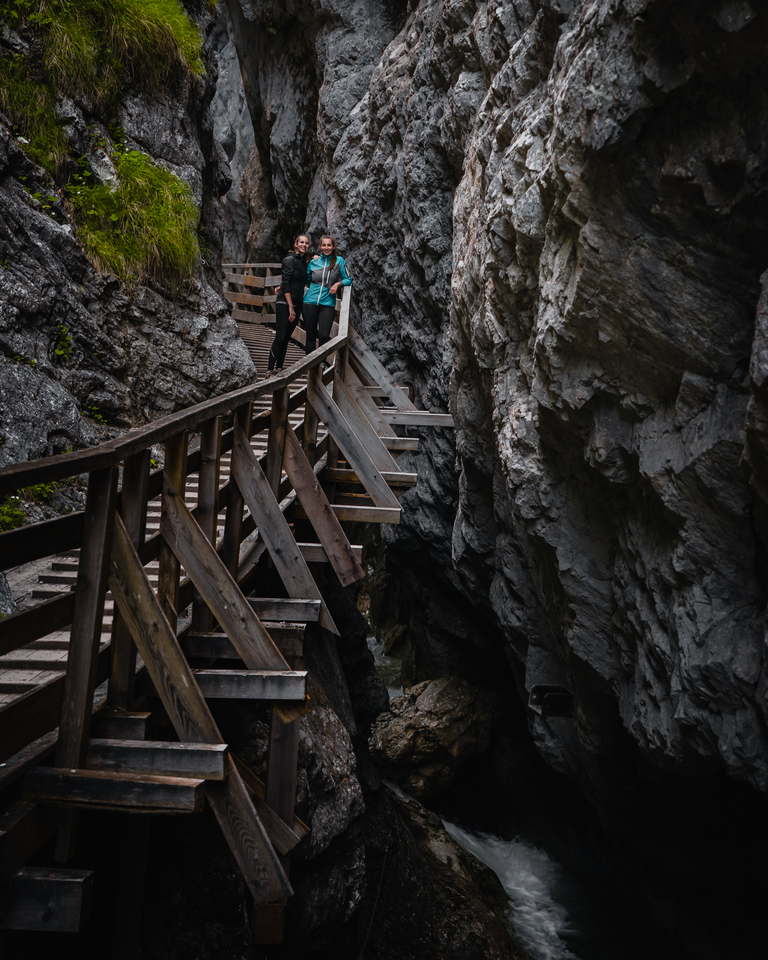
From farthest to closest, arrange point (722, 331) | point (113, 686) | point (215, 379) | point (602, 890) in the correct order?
point (215, 379) < point (602, 890) < point (722, 331) < point (113, 686)

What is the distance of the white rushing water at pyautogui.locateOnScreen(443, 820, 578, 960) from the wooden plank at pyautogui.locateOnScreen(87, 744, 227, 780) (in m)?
6.38

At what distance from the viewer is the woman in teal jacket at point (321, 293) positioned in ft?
28.3

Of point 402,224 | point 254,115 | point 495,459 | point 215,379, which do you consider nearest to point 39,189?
point 215,379

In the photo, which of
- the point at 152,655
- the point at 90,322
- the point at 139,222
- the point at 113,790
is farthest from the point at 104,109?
the point at 113,790

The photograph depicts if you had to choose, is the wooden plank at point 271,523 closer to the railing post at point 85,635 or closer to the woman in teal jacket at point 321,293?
the railing post at point 85,635

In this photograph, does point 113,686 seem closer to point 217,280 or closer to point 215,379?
point 215,379

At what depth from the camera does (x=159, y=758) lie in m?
2.50

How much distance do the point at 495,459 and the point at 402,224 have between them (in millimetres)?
4718

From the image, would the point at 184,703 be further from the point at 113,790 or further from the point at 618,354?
the point at 618,354

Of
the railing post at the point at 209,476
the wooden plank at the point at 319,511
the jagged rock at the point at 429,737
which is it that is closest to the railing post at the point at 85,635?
the railing post at the point at 209,476

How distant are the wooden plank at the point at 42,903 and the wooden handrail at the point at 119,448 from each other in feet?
4.21

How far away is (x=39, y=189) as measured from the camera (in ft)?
23.4

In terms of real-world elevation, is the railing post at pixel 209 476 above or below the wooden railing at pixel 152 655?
above

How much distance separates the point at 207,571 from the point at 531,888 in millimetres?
7576
